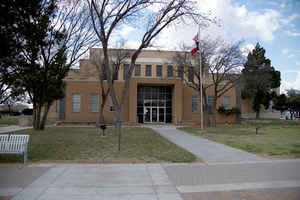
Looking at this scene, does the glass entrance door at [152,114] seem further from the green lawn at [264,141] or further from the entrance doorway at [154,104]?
the green lawn at [264,141]

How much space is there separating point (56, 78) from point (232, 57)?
1832cm

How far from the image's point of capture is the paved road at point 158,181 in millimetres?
5188

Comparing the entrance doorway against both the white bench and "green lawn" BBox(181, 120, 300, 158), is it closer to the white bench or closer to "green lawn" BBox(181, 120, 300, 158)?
"green lawn" BBox(181, 120, 300, 158)

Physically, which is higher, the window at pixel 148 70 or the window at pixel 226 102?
the window at pixel 148 70

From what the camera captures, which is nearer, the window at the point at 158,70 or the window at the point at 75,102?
the window at the point at 75,102

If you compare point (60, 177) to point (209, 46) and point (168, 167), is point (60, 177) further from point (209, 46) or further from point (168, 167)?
point (209, 46)

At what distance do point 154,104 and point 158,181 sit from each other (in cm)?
2723

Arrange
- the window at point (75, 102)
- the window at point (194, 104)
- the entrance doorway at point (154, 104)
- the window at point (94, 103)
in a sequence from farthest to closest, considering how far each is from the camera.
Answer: the window at point (194, 104) < the entrance doorway at point (154, 104) < the window at point (94, 103) < the window at point (75, 102)

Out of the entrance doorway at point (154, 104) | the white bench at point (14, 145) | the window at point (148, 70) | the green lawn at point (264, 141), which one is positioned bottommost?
the green lawn at point (264, 141)

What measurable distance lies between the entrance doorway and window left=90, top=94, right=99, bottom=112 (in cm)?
580

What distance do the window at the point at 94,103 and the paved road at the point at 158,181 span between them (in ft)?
79.6

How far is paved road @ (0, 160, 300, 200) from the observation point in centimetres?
519

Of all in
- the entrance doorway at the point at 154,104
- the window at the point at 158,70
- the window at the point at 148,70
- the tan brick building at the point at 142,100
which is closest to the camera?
the tan brick building at the point at 142,100

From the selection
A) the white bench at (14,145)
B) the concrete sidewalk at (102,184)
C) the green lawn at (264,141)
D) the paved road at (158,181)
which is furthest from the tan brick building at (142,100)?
the concrete sidewalk at (102,184)
